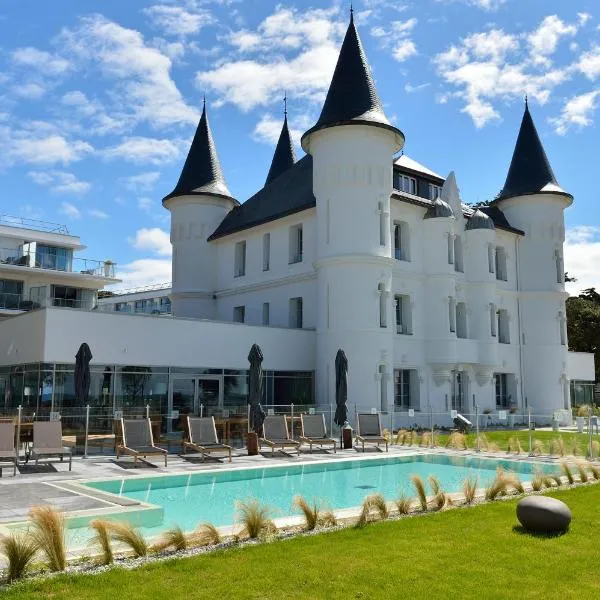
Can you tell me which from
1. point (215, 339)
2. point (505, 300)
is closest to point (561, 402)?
point (505, 300)

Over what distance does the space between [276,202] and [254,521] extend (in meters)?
27.5

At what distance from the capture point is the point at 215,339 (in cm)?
2580

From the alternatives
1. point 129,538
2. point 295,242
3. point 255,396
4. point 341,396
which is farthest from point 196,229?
point 129,538

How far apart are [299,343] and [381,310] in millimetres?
3798

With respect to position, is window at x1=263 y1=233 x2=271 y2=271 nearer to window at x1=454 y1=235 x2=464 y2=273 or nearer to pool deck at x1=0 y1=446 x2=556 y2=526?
window at x1=454 y1=235 x2=464 y2=273

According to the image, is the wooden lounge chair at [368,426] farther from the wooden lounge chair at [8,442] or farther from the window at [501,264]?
the window at [501,264]

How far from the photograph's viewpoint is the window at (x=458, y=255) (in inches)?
1352

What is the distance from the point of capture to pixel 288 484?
14.5 metres

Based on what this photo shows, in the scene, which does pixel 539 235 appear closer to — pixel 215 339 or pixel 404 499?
pixel 215 339

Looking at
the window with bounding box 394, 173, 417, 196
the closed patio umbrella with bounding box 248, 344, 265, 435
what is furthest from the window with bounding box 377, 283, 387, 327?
the closed patio umbrella with bounding box 248, 344, 265, 435

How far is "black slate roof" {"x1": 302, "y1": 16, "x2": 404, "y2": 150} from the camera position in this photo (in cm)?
2895

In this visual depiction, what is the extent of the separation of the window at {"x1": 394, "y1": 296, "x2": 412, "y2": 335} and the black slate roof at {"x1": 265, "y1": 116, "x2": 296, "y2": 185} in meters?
18.3

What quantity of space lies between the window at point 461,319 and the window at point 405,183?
6.17m

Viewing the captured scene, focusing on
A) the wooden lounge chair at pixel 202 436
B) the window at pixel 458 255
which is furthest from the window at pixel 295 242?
the wooden lounge chair at pixel 202 436
